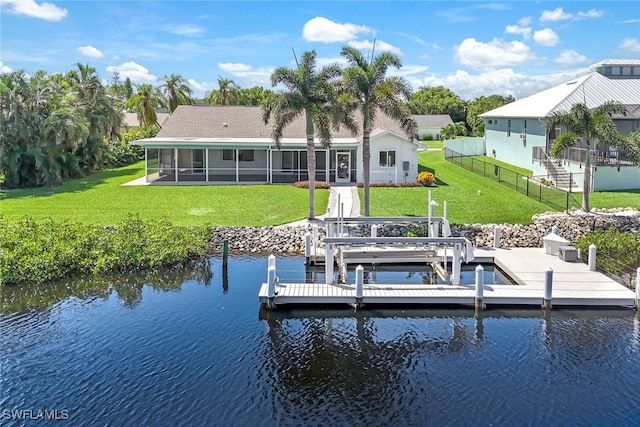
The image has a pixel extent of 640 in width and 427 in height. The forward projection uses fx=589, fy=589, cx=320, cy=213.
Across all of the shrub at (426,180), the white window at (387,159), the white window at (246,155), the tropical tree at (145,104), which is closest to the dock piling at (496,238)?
the shrub at (426,180)

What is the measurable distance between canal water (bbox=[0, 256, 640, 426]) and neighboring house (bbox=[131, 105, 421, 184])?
66.0 ft

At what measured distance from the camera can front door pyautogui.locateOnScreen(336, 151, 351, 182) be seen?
3762cm

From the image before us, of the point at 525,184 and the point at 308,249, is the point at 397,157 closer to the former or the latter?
the point at 525,184

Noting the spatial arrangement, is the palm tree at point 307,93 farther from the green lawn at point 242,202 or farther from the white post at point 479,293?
the white post at point 479,293

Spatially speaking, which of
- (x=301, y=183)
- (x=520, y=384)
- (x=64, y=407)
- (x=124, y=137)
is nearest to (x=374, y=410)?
(x=520, y=384)

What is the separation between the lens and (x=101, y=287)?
61.5 ft

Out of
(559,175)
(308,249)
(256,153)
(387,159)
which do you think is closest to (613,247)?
(559,175)

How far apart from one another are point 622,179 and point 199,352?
1100 inches

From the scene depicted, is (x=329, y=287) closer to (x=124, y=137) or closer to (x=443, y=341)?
(x=443, y=341)

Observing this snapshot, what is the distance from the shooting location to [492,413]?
11125mm

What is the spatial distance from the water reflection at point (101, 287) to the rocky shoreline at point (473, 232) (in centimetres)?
349

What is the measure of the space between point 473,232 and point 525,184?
11015mm

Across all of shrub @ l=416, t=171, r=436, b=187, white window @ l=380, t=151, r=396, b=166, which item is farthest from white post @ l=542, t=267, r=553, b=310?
white window @ l=380, t=151, r=396, b=166

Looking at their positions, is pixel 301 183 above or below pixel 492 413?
above
